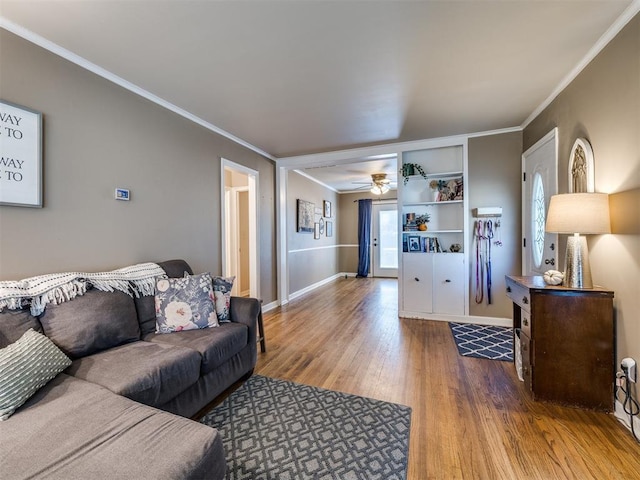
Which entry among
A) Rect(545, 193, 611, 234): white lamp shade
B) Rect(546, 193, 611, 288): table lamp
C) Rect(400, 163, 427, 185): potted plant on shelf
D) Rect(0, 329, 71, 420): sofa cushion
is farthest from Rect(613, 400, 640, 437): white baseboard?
Rect(0, 329, 71, 420): sofa cushion

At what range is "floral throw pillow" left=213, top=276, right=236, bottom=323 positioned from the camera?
7.50 ft

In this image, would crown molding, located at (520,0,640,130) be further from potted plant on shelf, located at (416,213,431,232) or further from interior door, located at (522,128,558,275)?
potted plant on shelf, located at (416,213,431,232)

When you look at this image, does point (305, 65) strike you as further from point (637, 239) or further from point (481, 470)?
point (481, 470)

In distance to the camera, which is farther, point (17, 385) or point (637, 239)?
point (637, 239)

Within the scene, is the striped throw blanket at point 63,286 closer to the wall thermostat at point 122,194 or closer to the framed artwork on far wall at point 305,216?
the wall thermostat at point 122,194

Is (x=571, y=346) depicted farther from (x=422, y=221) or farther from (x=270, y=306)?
(x=270, y=306)

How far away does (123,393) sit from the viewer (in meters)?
1.33

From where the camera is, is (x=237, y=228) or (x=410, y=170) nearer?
(x=410, y=170)

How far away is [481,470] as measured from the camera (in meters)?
1.38

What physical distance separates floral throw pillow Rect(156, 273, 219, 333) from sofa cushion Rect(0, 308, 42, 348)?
661 mm

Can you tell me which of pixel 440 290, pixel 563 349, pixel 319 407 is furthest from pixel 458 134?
pixel 319 407

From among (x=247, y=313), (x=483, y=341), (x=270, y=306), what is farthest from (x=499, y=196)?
(x=270, y=306)

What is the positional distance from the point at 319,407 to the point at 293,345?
3.63 ft

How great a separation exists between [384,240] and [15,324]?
276 inches
